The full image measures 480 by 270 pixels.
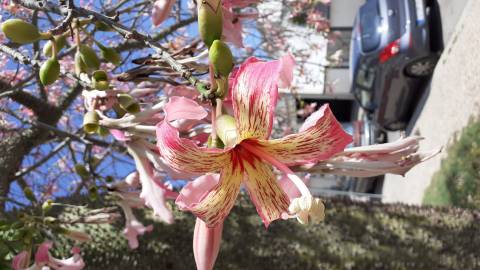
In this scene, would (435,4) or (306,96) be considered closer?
(435,4)

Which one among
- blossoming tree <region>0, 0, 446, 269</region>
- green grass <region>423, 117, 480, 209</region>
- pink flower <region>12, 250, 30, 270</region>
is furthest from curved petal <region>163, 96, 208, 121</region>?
green grass <region>423, 117, 480, 209</region>

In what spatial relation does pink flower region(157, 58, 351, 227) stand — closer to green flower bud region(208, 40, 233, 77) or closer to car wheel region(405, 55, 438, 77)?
green flower bud region(208, 40, 233, 77)

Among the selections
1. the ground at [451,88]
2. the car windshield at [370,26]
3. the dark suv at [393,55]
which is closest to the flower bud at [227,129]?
the ground at [451,88]

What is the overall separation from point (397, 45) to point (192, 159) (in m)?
6.39

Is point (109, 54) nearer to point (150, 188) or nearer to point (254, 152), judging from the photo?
point (150, 188)

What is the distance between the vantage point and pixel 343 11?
44.5 ft

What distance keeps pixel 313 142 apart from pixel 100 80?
1.74 ft

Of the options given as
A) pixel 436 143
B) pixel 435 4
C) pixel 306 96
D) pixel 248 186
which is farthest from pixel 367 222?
pixel 306 96

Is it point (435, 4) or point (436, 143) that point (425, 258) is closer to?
point (436, 143)

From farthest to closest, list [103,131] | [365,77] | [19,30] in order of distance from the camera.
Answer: [365,77] < [103,131] < [19,30]

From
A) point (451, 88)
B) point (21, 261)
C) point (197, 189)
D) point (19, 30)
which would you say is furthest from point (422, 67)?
point (197, 189)

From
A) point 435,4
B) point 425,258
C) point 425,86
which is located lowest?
point 425,258

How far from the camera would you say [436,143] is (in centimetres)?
681

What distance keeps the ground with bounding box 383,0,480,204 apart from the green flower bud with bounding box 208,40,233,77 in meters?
5.28
